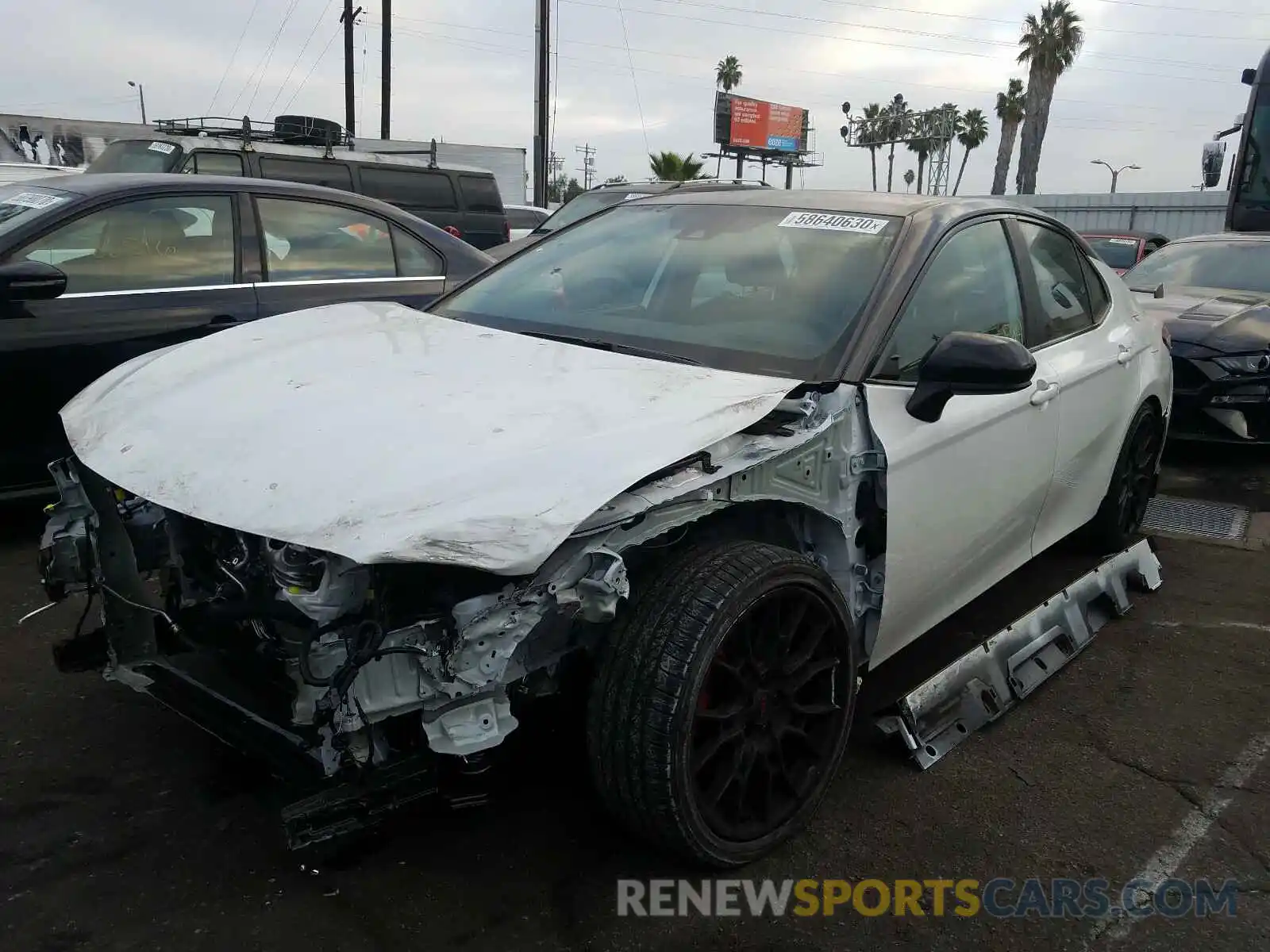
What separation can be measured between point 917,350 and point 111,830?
2.48 meters

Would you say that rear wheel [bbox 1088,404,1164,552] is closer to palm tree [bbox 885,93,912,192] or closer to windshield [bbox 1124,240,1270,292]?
windshield [bbox 1124,240,1270,292]

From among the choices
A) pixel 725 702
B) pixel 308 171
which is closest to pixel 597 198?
pixel 308 171

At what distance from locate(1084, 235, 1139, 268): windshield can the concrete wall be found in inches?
560

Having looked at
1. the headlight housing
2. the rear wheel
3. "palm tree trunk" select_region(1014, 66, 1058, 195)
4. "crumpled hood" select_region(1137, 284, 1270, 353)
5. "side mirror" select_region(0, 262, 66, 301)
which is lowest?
the rear wheel

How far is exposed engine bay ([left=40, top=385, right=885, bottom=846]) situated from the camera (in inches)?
78.2

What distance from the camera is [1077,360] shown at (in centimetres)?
371

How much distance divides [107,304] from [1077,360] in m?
4.04

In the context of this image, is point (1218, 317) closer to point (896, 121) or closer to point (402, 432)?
point (402, 432)

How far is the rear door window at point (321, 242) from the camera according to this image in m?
5.10

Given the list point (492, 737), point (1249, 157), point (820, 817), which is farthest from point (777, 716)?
point (1249, 157)

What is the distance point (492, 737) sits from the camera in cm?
200

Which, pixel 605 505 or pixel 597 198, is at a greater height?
pixel 597 198

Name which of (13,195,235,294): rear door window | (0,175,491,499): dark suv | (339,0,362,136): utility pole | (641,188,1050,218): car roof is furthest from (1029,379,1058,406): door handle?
(339,0,362,136): utility pole

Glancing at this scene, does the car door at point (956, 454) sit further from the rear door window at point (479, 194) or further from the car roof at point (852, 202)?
the rear door window at point (479, 194)
